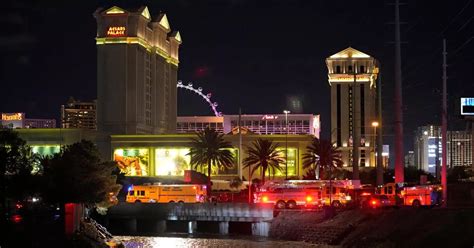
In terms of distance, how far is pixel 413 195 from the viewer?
3231 inches

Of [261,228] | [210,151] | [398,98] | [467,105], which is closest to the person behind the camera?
[467,105]

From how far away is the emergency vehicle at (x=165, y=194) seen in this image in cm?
11369

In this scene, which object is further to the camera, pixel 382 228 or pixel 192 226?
pixel 192 226

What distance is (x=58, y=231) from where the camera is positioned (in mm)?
64938

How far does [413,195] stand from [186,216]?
2933 centimetres

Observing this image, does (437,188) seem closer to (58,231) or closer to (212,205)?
(212,205)

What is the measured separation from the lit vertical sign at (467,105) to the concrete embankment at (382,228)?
1190cm

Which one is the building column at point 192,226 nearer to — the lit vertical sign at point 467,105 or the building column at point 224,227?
the building column at point 224,227

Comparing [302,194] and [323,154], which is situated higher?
[323,154]

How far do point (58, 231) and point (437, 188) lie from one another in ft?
115

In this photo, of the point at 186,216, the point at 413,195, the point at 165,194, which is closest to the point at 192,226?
the point at 186,216

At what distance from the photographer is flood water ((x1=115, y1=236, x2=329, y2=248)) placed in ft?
257

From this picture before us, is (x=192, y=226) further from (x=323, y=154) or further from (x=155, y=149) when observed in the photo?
(x=155, y=149)

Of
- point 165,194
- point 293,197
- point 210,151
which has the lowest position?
point 165,194
